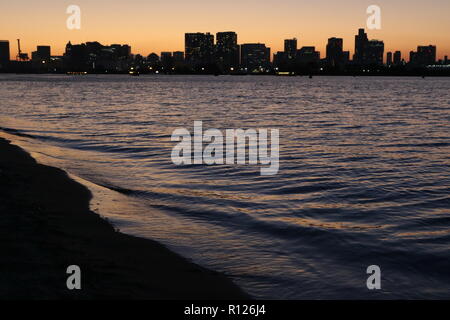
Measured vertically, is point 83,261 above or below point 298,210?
above

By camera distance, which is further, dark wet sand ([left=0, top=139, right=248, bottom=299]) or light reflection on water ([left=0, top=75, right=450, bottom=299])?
light reflection on water ([left=0, top=75, right=450, bottom=299])

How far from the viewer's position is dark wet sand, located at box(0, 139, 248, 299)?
676cm

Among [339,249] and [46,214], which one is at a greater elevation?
[46,214]

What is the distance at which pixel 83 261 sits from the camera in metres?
7.86

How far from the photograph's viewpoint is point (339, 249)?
389 inches

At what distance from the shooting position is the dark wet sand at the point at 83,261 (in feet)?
22.2

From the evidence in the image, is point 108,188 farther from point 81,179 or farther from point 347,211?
point 347,211

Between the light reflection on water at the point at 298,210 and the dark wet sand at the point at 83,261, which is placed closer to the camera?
the dark wet sand at the point at 83,261

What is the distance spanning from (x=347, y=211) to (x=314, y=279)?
4974 mm

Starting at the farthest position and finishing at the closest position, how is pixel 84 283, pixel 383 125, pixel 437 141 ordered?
pixel 383 125 → pixel 437 141 → pixel 84 283

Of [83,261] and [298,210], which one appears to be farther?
[298,210]

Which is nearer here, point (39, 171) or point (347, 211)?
point (347, 211)

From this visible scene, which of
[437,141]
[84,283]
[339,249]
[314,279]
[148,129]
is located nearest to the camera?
[84,283]
